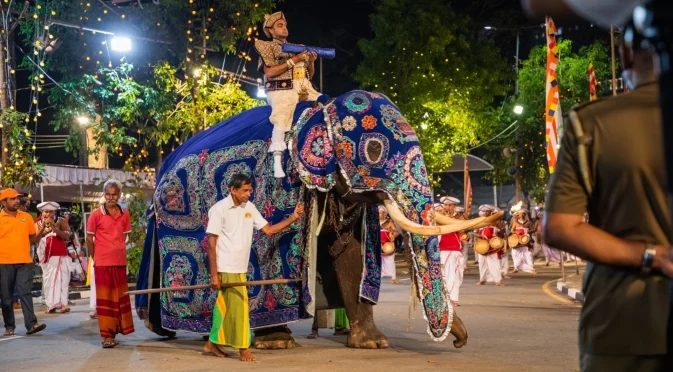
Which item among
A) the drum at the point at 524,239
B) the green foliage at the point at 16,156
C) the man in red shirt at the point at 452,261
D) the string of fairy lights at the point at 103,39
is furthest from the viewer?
the drum at the point at 524,239

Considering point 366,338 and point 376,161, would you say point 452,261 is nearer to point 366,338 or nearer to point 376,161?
point 366,338

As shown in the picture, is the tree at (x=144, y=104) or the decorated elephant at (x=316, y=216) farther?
the tree at (x=144, y=104)

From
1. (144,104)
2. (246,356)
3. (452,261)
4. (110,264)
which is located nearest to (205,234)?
(110,264)

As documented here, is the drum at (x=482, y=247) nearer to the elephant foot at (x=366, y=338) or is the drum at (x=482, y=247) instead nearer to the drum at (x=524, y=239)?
the drum at (x=524, y=239)

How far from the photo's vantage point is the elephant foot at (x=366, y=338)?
11.1 m

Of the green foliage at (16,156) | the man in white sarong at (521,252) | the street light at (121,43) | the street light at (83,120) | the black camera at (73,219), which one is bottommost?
the man in white sarong at (521,252)

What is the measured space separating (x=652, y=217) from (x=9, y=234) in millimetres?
11334

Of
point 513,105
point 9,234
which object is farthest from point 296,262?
point 513,105

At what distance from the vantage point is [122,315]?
12.2 metres

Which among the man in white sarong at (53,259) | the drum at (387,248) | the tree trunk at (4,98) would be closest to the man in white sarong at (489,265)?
the drum at (387,248)

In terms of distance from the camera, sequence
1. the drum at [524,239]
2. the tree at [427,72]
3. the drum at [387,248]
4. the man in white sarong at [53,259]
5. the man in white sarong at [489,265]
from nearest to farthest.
→ the man in white sarong at [53,259]
the drum at [387,248]
the man in white sarong at [489,265]
the drum at [524,239]
the tree at [427,72]

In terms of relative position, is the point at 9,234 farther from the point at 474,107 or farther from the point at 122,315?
the point at 474,107

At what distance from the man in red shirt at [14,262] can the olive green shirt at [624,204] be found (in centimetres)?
1104

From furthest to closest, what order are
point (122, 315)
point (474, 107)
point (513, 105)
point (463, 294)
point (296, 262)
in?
point (513, 105) < point (474, 107) < point (463, 294) < point (122, 315) < point (296, 262)
